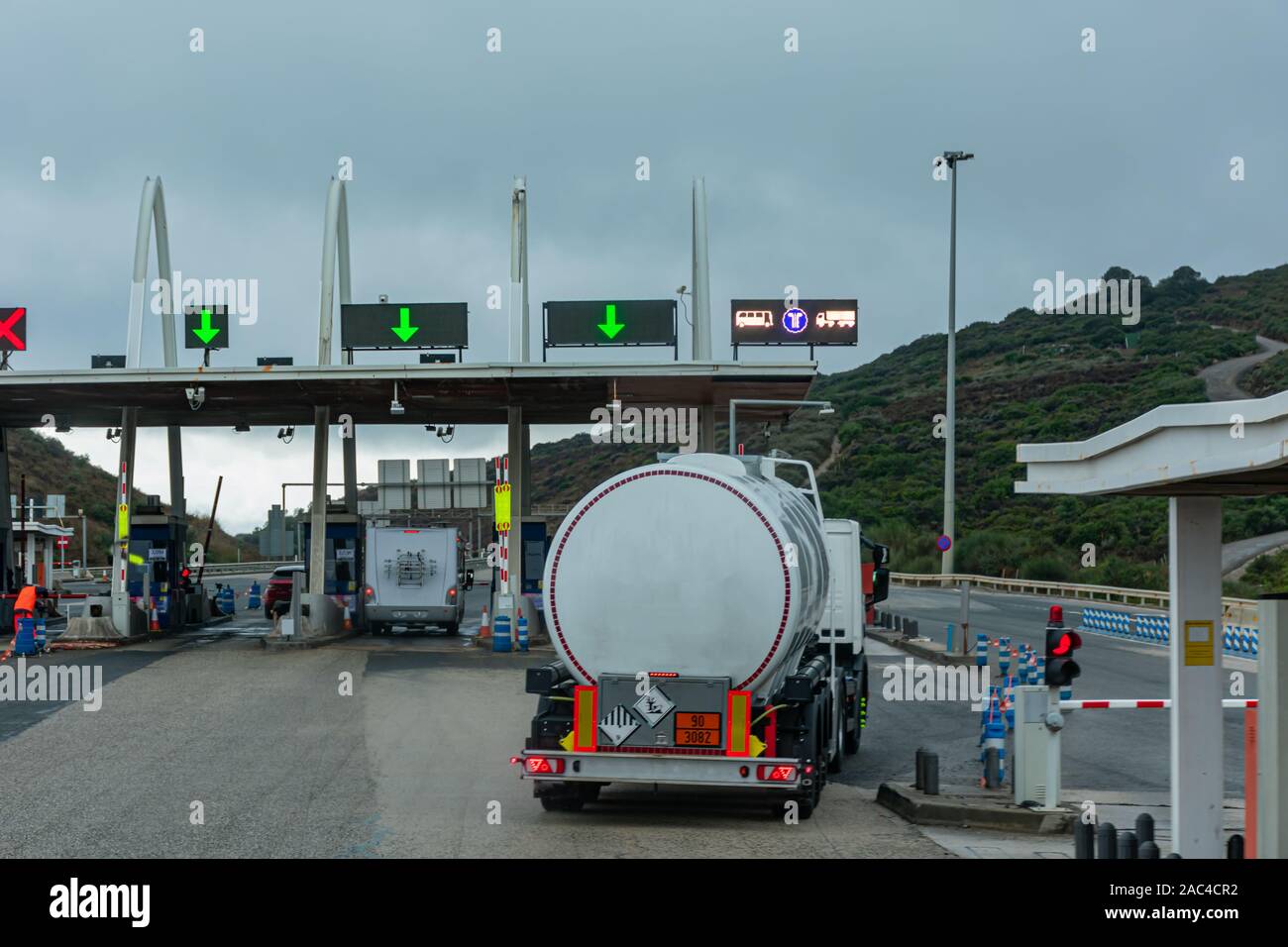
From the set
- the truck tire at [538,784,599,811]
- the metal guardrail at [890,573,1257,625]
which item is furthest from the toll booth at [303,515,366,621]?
the truck tire at [538,784,599,811]

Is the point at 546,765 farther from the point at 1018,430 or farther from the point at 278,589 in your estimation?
the point at 1018,430

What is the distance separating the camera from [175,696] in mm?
21875

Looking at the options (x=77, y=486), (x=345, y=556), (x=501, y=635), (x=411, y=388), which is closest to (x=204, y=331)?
(x=411, y=388)

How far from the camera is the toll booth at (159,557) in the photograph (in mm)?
36250

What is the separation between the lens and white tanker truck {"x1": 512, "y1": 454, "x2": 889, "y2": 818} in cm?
1249

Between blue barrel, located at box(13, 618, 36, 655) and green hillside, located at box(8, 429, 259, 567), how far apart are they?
7595 centimetres

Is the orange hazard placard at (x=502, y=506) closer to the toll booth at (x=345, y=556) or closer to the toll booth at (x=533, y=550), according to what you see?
the toll booth at (x=533, y=550)

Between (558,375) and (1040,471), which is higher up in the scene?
(558,375)

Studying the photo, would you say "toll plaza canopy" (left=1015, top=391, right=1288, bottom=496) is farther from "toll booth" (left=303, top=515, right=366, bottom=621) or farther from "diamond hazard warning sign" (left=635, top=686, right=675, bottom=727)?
"toll booth" (left=303, top=515, right=366, bottom=621)

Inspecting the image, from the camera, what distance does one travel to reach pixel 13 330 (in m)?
31.0

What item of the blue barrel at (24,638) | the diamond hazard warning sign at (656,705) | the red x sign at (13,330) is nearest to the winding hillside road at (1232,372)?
the red x sign at (13,330)
